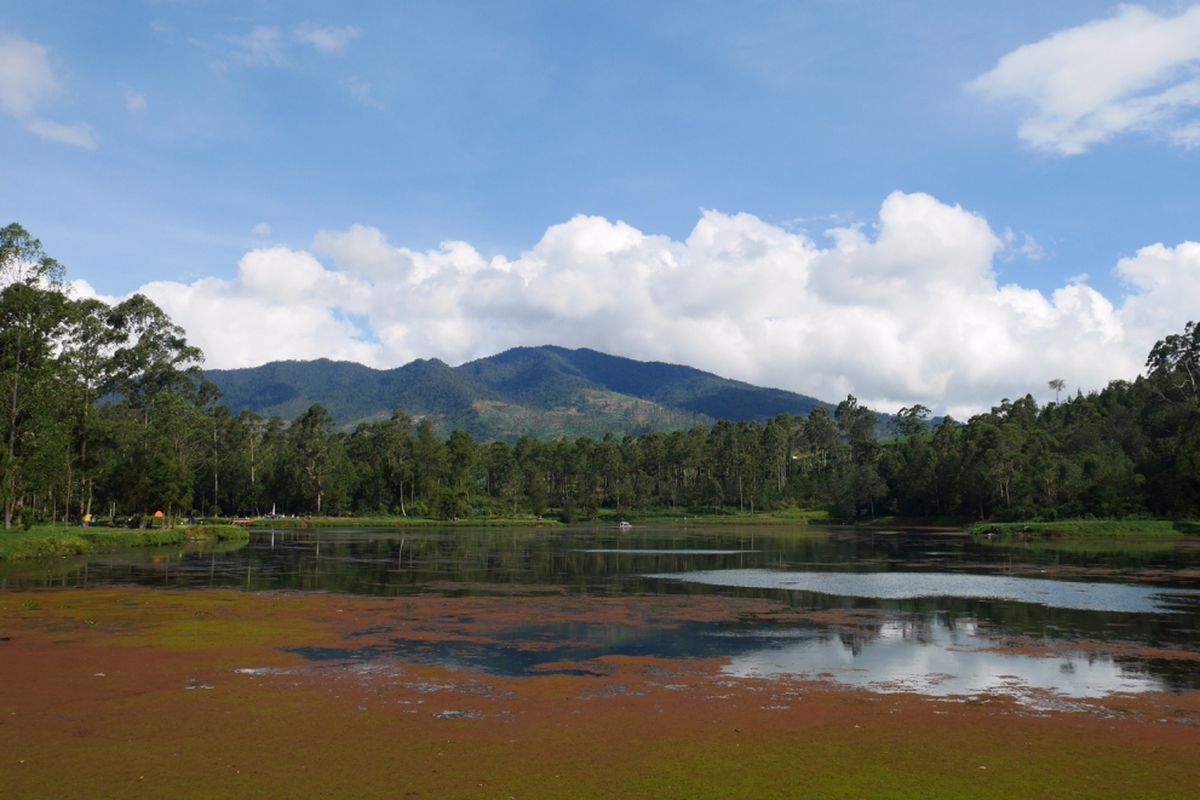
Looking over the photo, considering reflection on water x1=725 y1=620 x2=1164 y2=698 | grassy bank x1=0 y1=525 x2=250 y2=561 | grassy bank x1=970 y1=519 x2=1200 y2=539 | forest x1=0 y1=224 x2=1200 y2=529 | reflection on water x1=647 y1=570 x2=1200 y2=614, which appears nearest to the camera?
reflection on water x1=725 y1=620 x2=1164 y2=698

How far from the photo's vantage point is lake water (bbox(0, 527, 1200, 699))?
2059 cm

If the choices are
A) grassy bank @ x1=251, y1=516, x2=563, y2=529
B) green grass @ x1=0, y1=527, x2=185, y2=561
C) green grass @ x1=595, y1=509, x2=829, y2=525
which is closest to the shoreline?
green grass @ x1=0, y1=527, x2=185, y2=561

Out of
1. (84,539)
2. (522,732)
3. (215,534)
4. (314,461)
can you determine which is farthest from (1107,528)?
(314,461)

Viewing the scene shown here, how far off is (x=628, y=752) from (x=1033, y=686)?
10.7 m

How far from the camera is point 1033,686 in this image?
18375mm

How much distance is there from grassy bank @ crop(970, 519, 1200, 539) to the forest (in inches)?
242

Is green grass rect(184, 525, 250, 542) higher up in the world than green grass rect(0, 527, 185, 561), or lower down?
lower down

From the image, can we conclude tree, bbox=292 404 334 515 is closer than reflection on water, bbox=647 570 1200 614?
No

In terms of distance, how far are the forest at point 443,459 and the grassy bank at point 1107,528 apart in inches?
242

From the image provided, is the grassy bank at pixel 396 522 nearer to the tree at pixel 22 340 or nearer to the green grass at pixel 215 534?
the green grass at pixel 215 534

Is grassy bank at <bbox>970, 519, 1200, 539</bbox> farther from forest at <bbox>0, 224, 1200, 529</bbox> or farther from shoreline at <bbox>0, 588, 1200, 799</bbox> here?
shoreline at <bbox>0, 588, 1200, 799</bbox>

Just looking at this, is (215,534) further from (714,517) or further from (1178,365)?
(1178,365)

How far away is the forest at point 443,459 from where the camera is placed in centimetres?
6475

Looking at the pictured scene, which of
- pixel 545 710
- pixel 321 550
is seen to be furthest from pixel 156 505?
pixel 545 710
